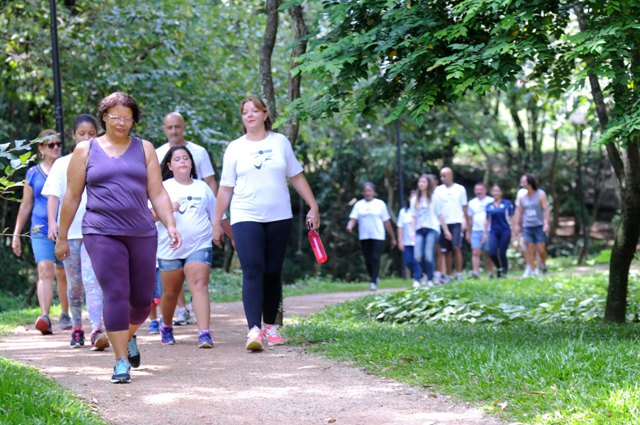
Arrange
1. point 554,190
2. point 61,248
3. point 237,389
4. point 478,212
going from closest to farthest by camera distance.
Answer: point 237,389 < point 61,248 < point 478,212 < point 554,190

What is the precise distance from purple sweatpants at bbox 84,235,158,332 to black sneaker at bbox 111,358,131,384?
0.82 ft

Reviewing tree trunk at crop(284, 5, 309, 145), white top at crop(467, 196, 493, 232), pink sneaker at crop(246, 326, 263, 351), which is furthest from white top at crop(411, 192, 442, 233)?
pink sneaker at crop(246, 326, 263, 351)

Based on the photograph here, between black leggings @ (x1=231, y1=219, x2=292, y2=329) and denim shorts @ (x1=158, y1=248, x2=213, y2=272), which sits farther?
denim shorts @ (x1=158, y1=248, x2=213, y2=272)

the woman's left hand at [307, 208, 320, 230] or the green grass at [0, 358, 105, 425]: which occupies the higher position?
the woman's left hand at [307, 208, 320, 230]

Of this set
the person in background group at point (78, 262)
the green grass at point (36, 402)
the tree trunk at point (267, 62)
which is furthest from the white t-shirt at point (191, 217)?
the green grass at point (36, 402)

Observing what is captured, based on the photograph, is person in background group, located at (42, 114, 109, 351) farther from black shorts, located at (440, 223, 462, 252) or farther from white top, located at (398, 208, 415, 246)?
black shorts, located at (440, 223, 462, 252)

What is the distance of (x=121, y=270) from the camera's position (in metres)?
6.78

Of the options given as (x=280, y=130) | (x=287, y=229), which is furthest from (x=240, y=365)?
(x=280, y=130)

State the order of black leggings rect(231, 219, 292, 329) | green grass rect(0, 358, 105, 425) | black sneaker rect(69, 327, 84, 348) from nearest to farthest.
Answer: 1. green grass rect(0, 358, 105, 425)
2. black leggings rect(231, 219, 292, 329)
3. black sneaker rect(69, 327, 84, 348)

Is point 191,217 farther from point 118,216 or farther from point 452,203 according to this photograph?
point 452,203

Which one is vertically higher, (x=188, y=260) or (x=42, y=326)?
(x=188, y=260)

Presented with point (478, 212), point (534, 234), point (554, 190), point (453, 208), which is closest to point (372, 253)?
point (453, 208)

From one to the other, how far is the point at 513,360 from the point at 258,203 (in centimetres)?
283

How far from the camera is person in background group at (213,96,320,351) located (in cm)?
849
